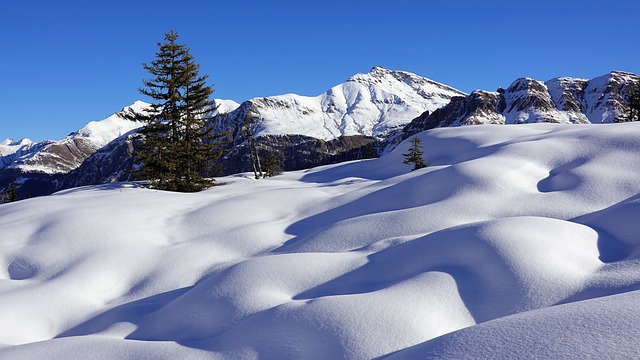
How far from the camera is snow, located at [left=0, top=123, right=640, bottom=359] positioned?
4711 mm

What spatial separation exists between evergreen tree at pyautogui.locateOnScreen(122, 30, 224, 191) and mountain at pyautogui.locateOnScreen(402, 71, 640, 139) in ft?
471

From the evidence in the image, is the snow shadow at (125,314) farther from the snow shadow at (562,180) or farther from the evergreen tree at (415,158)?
the evergreen tree at (415,158)

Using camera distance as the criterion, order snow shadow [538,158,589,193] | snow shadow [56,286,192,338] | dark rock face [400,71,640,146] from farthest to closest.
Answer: dark rock face [400,71,640,146]
snow shadow [538,158,589,193]
snow shadow [56,286,192,338]

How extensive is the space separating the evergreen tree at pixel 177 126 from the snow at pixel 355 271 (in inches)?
352

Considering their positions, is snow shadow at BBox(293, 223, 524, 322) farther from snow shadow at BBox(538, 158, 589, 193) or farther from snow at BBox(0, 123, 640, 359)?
snow shadow at BBox(538, 158, 589, 193)

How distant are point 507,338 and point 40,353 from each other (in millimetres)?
5192

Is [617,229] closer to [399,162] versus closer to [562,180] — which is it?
[562,180]

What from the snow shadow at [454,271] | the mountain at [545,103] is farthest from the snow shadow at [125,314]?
the mountain at [545,103]

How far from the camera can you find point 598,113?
160125 millimetres

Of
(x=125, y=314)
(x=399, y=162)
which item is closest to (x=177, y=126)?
(x=399, y=162)

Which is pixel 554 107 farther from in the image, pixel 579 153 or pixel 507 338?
pixel 507 338

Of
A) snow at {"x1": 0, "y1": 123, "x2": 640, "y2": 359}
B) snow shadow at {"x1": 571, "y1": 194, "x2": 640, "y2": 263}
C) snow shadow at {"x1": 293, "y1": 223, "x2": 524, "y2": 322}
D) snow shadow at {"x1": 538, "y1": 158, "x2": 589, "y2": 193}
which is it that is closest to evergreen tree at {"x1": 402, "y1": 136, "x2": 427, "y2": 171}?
snow at {"x1": 0, "y1": 123, "x2": 640, "y2": 359}

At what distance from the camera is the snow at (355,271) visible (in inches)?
185

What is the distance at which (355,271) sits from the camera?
7020 millimetres
